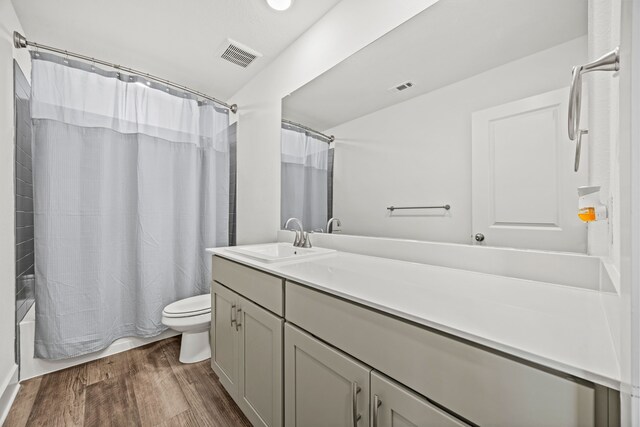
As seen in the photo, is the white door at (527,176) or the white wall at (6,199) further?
the white wall at (6,199)

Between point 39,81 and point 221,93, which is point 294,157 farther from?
point 39,81

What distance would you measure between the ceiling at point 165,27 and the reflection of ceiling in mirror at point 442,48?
52cm

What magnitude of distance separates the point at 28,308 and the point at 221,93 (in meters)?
2.31

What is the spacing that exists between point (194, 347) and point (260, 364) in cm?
107

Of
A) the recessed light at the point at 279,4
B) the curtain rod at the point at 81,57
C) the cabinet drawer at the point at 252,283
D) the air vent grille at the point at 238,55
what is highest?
the recessed light at the point at 279,4

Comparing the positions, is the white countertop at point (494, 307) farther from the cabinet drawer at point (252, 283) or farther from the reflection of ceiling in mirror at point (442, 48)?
the reflection of ceiling in mirror at point (442, 48)

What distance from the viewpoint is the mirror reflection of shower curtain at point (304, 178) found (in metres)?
1.81

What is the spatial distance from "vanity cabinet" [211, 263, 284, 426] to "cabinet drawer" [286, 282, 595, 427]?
39 centimetres

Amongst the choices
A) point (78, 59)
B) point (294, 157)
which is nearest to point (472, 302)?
point (294, 157)

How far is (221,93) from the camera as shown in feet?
8.87

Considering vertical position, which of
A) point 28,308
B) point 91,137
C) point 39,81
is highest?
point 39,81

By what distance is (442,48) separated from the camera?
1.16 metres

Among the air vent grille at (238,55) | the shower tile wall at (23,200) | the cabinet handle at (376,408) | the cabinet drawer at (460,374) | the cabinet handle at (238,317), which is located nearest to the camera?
the cabinet drawer at (460,374)

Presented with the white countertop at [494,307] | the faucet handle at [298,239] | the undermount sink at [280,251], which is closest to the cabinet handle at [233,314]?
the undermount sink at [280,251]
